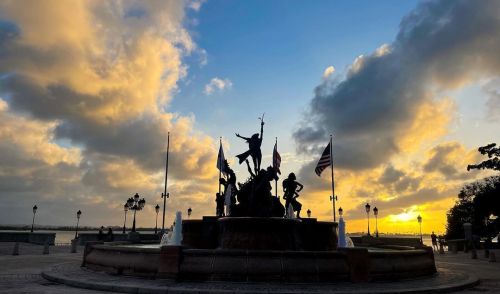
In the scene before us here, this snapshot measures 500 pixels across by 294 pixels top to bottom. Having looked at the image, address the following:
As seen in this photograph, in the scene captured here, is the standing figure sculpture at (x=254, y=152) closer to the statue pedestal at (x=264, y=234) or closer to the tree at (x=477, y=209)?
the statue pedestal at (x=264, y=234)

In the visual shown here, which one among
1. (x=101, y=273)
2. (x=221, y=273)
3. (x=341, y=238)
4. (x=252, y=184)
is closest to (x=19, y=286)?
(x=101, y=273)

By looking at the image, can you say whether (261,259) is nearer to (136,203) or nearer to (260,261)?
(260,261)

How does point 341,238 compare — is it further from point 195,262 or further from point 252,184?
point 252,184

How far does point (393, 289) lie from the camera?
444 inches

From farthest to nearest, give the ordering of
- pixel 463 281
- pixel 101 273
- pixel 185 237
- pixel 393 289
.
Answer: pixel 185 237 < pixel 101 273 < pixel 463 281 < pixel 393 289

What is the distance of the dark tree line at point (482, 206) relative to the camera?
36344 mm

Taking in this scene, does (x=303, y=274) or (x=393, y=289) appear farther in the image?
(x=303, y=274)

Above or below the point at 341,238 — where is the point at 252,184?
above

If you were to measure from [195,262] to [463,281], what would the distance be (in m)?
9.06

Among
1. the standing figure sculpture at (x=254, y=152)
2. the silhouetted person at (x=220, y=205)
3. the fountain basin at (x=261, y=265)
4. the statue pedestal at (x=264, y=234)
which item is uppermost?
the standing figure sculpture at (x=254, y=152)

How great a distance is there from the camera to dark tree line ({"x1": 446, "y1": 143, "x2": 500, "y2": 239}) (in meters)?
36.3

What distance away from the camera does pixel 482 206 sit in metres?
36.8

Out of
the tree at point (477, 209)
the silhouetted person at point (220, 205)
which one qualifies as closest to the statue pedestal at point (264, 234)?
the silhouetted person at point (220, 205)

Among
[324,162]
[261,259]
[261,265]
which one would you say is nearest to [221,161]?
[324,162]
